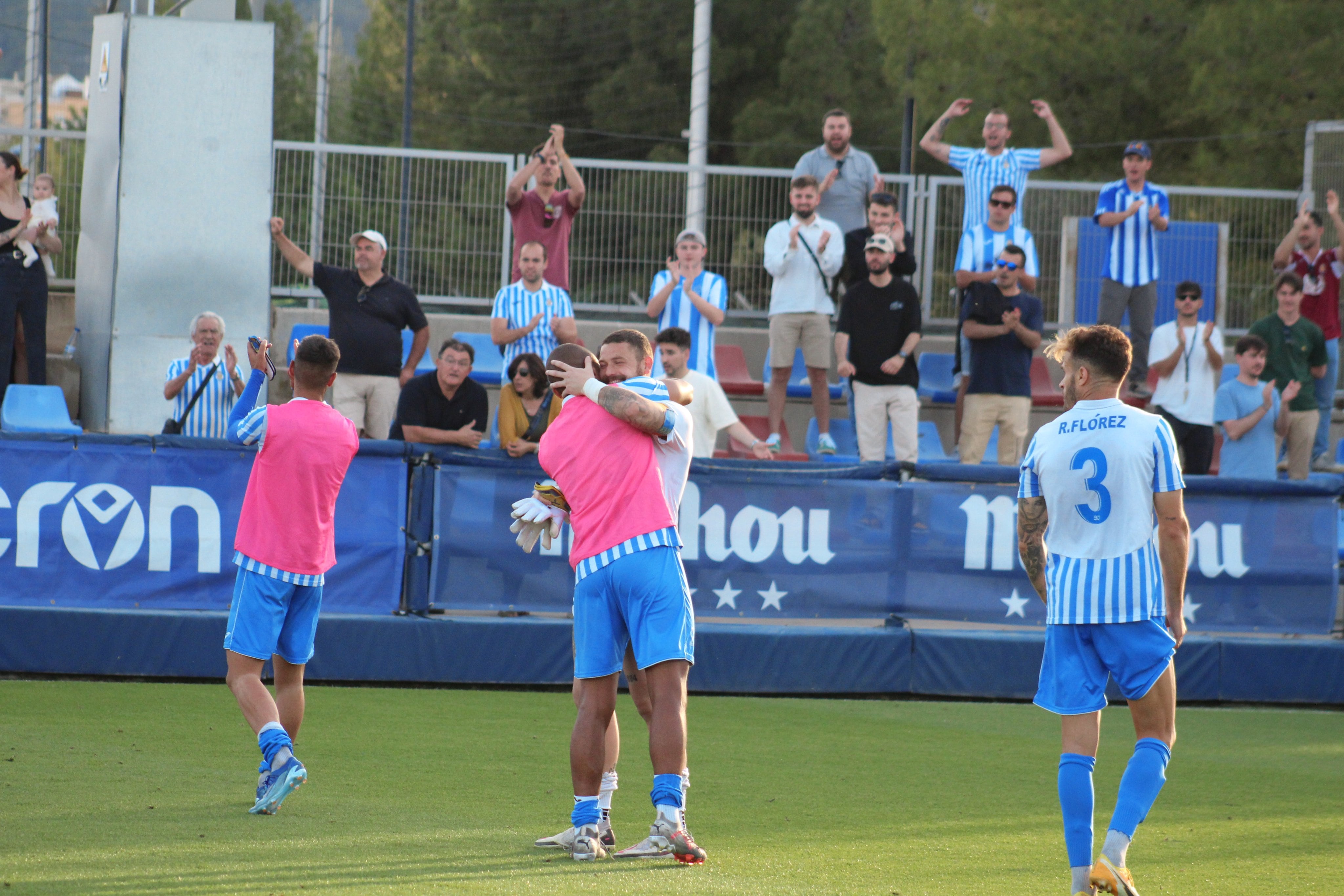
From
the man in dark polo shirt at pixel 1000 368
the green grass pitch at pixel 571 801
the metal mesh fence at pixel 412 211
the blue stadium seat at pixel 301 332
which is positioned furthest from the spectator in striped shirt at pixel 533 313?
the man in dark polo shirt at pixel 1000 368

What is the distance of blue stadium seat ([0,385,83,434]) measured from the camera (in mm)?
11727

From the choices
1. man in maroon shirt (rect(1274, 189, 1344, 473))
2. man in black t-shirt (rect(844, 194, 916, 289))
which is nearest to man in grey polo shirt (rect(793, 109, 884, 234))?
man in black t-shirt (rect(844, 194, 916, 289))

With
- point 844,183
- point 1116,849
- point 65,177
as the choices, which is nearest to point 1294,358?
point 844,183

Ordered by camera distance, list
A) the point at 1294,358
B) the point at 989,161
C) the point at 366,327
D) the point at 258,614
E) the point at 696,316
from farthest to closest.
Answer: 1. the point at 989,161
2. the point at 1294,358
3. the point at 696,316
4. the point at 366,327
5. the point at 258,614

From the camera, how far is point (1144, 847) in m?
6.06

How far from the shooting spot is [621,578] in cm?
550

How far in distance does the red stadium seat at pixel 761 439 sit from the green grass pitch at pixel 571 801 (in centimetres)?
329

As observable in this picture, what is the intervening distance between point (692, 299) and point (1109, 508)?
7630 millimetres

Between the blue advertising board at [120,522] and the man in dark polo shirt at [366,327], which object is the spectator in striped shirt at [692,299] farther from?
the blue advertising board at [120,522]

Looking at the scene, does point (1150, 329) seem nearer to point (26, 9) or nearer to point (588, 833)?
point (588, 833)

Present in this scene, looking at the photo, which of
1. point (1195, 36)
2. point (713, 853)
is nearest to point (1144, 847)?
point (713, 853)

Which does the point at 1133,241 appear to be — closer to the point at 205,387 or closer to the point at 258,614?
the point at 205,387

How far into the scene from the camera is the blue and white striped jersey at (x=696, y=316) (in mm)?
12703

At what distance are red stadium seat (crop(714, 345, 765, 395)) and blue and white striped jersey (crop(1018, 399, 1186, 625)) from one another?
8.79 metres
